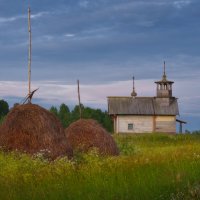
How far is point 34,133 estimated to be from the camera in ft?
58.6

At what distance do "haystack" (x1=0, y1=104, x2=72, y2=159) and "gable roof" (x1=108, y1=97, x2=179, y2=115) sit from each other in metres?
47.1

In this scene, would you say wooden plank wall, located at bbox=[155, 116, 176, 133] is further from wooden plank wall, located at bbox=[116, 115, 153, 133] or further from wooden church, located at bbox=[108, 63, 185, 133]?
wooden plank wall, located at bbox=[116, 115, 153, 133]

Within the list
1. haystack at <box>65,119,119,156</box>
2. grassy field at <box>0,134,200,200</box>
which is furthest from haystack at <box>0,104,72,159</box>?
grassy field at <box>0,134,200,200</box>

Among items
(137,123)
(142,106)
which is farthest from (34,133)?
(142,106)

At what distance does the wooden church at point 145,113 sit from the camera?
2576 inches

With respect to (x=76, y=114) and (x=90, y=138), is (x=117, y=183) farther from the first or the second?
(x=76, y=114)

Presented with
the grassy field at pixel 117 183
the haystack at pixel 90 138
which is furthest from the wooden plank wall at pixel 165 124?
the grassy field at pixel 117 183

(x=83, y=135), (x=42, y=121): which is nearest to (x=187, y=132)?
(x=83, y=135)

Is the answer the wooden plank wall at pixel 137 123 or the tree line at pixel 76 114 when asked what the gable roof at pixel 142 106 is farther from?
the tree line at pixel 76 114

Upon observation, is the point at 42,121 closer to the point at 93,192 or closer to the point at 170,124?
the point at 93,192

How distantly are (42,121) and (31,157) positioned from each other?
5.09 feet

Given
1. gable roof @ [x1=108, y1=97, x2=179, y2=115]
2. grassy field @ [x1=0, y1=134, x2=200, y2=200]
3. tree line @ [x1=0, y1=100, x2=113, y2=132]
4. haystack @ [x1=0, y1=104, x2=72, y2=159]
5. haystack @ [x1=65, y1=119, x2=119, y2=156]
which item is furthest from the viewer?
tree line @ [x1=0, y1=100, x2=113, y2=132]

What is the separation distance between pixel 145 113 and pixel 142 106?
4.03ft

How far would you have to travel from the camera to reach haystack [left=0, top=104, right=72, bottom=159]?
17797mm
